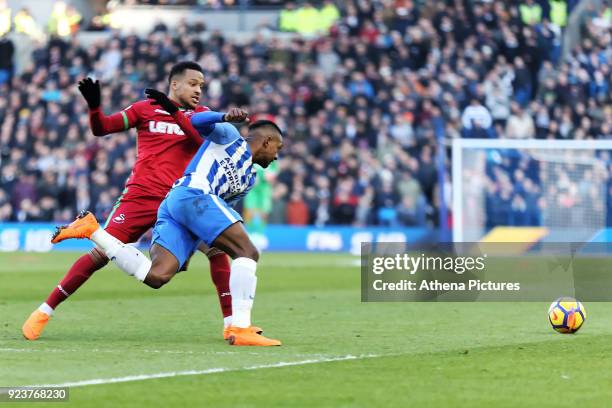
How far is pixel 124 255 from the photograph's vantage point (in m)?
10.1

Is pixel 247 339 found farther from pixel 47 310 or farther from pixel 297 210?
pixel 297 210

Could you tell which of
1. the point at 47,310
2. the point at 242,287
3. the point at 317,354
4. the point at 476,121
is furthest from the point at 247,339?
the point at 476,121

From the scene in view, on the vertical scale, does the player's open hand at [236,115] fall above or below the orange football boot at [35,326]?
above

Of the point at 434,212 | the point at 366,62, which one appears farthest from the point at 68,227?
the point at 366,62

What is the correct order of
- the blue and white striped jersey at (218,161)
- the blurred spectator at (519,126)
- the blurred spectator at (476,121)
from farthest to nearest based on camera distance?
the blurred spectator at (476,121) < the blurred spectator at (519,126) < the blue and white striped jersey at (218,161)

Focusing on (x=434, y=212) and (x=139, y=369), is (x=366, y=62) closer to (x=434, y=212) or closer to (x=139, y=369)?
(x=434, y=212)

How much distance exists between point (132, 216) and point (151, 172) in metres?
0.41

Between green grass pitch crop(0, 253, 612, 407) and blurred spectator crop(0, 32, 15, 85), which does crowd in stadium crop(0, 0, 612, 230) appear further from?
green grass pitch crop(0, 253, 612, 407)

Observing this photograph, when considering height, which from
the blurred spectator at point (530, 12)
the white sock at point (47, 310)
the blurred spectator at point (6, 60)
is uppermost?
the blurred spectator at point (530, 12)

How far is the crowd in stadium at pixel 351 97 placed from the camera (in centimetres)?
2856

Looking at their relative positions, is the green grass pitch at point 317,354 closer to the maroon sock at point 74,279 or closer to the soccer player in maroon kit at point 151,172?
the maroon sock at point 74,279

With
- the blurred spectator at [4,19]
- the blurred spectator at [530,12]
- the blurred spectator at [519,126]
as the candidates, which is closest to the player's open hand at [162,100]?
the blurred spectator at [519,126]

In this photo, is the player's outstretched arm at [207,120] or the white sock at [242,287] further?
the white sock at [242,287]

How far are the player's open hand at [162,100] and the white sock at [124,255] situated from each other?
40.9 inches
